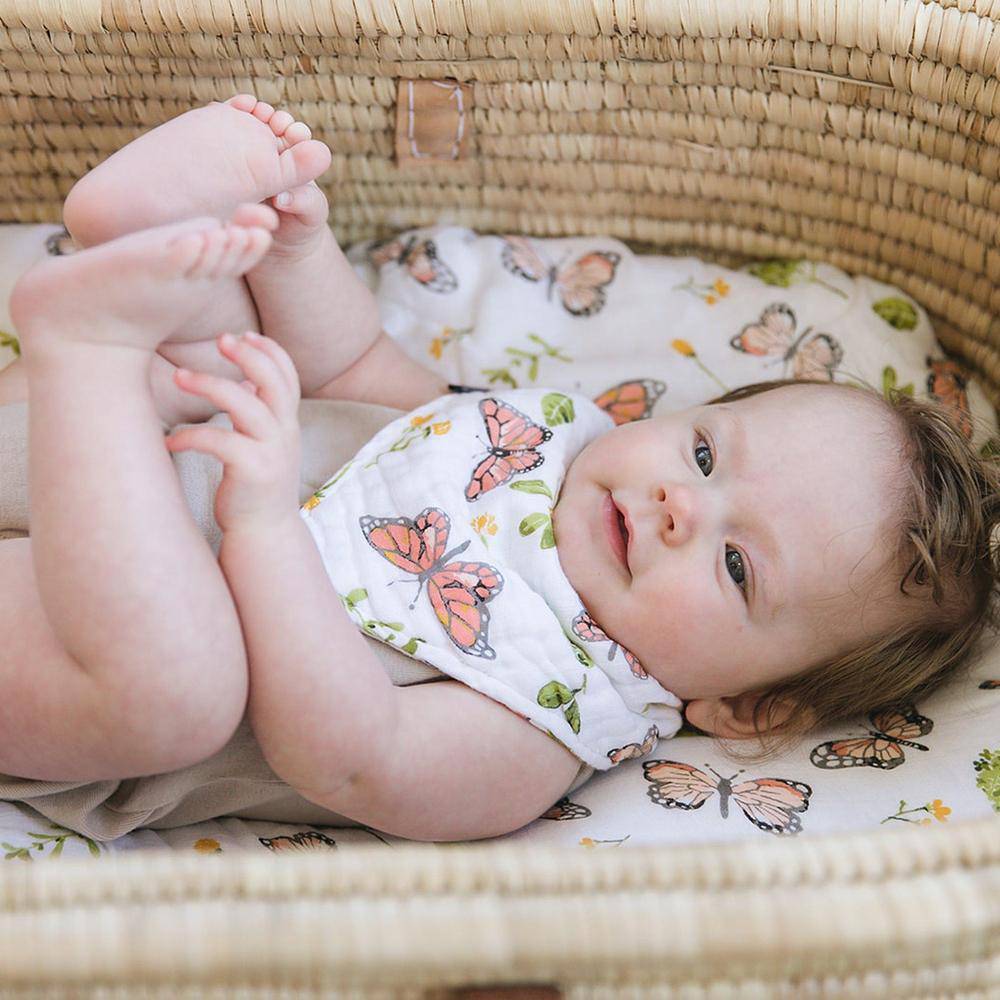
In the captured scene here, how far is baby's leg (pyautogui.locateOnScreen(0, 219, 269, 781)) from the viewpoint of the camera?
73 centimetres

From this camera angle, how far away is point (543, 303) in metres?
1.39

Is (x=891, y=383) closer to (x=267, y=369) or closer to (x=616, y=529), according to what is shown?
(x=616, y=529)

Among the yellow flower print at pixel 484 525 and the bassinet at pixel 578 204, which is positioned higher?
the bassinet at pixel 578 204

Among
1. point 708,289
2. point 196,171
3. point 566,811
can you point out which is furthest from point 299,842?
point 708,289

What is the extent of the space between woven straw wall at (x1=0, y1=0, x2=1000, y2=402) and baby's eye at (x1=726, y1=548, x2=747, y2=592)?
52 centimetres

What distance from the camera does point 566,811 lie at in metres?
1.01

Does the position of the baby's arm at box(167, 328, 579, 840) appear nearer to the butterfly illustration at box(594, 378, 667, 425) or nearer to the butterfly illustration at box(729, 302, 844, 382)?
the butterfly illustration at box(594, 378, 667, 425)

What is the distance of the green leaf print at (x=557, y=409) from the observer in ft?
3.70

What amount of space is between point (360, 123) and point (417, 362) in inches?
11.1

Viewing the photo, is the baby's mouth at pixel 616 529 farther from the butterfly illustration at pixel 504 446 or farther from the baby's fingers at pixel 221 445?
the baby's fingers at pixel 221 445

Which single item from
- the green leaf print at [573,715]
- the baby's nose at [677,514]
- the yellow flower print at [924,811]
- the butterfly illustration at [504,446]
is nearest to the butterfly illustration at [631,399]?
the butterfly illustration at [504,446]

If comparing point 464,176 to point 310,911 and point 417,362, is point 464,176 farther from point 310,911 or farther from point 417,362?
point 310,911

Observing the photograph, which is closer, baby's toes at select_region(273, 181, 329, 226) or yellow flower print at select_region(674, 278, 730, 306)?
baby's toes at select_region(273, 181, 329, 226)

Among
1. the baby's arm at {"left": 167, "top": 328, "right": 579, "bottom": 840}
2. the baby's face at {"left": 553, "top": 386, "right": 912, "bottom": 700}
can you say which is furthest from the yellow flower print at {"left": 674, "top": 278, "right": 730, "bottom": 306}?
the baby's arm at {"left": 167, "top": 328, "right": 579, "bottom": 840}
